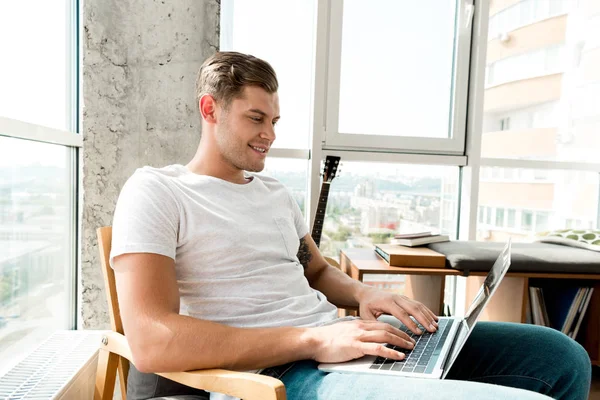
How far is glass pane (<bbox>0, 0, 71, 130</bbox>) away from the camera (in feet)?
4.64

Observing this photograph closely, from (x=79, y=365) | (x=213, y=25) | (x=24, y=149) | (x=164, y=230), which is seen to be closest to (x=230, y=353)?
(x=164, y=230)

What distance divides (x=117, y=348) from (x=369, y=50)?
2.08 m

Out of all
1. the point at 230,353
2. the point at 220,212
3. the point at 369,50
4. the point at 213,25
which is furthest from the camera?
the point at 369,50

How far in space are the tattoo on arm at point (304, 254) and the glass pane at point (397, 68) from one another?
127 cm

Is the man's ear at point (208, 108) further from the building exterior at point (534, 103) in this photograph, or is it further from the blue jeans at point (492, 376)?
the building exterior at point (534, 103)

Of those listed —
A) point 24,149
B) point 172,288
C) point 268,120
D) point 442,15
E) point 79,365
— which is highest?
point 442,15

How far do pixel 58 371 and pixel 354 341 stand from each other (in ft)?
2.95

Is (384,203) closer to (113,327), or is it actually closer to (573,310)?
(573,310)

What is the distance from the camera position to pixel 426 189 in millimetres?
2879

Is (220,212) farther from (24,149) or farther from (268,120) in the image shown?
(24,149)

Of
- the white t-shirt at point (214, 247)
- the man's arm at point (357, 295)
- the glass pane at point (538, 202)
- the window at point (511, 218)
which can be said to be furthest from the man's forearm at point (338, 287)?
the window at point (511, 218)

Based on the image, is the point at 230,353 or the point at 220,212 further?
the point at 220,212

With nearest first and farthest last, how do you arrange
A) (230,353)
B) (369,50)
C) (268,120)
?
(230,353) → (268,120) → (369,50)

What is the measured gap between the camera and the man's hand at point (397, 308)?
1247 mm
